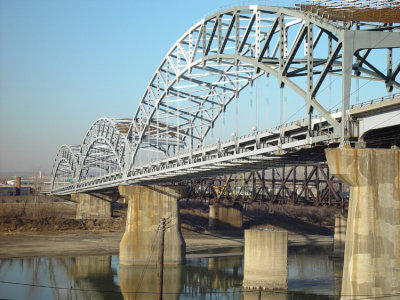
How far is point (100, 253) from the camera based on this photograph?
7625 cm

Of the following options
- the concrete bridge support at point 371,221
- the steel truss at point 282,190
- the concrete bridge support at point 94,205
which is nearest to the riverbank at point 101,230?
the concrete bridge support at point 94,205

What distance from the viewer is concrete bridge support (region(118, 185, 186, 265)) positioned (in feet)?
214

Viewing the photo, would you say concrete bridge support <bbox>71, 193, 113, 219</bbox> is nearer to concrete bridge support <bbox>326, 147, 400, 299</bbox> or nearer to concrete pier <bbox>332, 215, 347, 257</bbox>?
concrete pier <bbox>332, 215, 347, 257</bbox>

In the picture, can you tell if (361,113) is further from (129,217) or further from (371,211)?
(129,217)

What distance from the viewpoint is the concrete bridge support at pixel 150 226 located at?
214 feet

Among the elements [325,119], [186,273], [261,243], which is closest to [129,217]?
[186,273]

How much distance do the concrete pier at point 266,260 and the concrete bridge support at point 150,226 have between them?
15250 millimetres

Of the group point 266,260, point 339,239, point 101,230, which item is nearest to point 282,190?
point 339,239

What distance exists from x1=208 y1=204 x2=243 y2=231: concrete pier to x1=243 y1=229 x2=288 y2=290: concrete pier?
60.1 metres

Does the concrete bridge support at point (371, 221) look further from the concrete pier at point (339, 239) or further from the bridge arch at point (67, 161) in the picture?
the bridge arch at point (67, 161)

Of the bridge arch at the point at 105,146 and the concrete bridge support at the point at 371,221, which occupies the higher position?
the bridge arch at the point at 105,146

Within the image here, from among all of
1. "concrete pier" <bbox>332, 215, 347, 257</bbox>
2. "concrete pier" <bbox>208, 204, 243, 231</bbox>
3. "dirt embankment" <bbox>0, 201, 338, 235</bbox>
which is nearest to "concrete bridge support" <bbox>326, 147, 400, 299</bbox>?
"concrete pier" <bbox>332, 215, 347, 257</bbox>

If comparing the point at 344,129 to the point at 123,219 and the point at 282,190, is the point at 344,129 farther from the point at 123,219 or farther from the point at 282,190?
the point at 123,219

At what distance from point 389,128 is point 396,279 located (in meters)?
7.44
